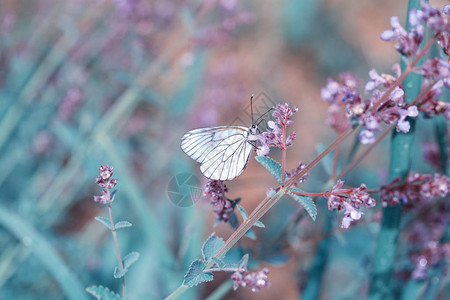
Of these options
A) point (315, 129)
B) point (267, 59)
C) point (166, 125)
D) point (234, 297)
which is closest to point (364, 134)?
point (166, 125)

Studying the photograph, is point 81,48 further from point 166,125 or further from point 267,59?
point 267,59

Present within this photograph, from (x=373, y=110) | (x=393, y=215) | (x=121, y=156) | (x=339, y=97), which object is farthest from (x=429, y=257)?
(x=121, y=156)

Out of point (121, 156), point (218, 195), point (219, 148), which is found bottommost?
point (218, 195)

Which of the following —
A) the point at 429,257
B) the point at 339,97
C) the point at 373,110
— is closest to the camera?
the point at 373,110

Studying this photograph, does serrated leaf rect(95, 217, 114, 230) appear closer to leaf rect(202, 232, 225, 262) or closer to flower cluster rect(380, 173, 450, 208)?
leaf rect(202, 232, 225, 262)

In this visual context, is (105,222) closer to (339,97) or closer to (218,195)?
(218,195)

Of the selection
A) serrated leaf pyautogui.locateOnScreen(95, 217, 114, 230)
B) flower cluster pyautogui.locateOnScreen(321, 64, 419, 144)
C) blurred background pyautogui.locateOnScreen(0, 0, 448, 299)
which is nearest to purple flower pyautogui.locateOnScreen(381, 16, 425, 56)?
flower cluster pyautogui.locateOnScreen(321, 64, 419, 144)

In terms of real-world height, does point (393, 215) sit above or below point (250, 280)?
above
